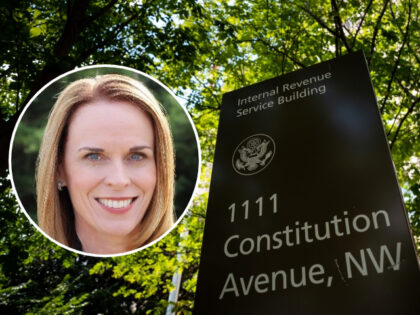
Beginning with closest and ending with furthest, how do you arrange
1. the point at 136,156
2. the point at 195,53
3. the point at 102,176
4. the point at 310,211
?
the point at 310,211, the point at 102,176, the point at 136,156, the point at 195,53

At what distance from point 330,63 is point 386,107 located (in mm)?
6311

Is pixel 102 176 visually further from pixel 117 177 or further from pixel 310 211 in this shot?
pixel 310 211

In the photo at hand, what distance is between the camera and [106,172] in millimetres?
2980

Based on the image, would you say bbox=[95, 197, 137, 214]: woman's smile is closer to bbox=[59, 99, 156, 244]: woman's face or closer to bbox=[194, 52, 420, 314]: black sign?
bbox=[59, 99, 156, 244]: woman's face

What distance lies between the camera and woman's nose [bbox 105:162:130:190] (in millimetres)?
2984

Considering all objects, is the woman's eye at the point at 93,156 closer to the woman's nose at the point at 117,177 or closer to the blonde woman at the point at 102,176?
the blonde woman at the point at 102,176

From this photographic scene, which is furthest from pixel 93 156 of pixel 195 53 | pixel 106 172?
pixel 195 53

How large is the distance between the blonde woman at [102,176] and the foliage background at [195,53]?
2396mm

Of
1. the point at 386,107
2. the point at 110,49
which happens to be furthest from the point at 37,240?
the point at 386,107

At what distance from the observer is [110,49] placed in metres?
8.06

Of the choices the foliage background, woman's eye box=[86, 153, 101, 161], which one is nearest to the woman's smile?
woman's eye box=[86, 153, 101, 161]

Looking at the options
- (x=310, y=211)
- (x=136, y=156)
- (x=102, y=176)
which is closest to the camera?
(x=310, y=211)

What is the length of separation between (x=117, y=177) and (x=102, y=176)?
0.36ft

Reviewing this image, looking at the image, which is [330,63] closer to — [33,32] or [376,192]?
[376,192]
